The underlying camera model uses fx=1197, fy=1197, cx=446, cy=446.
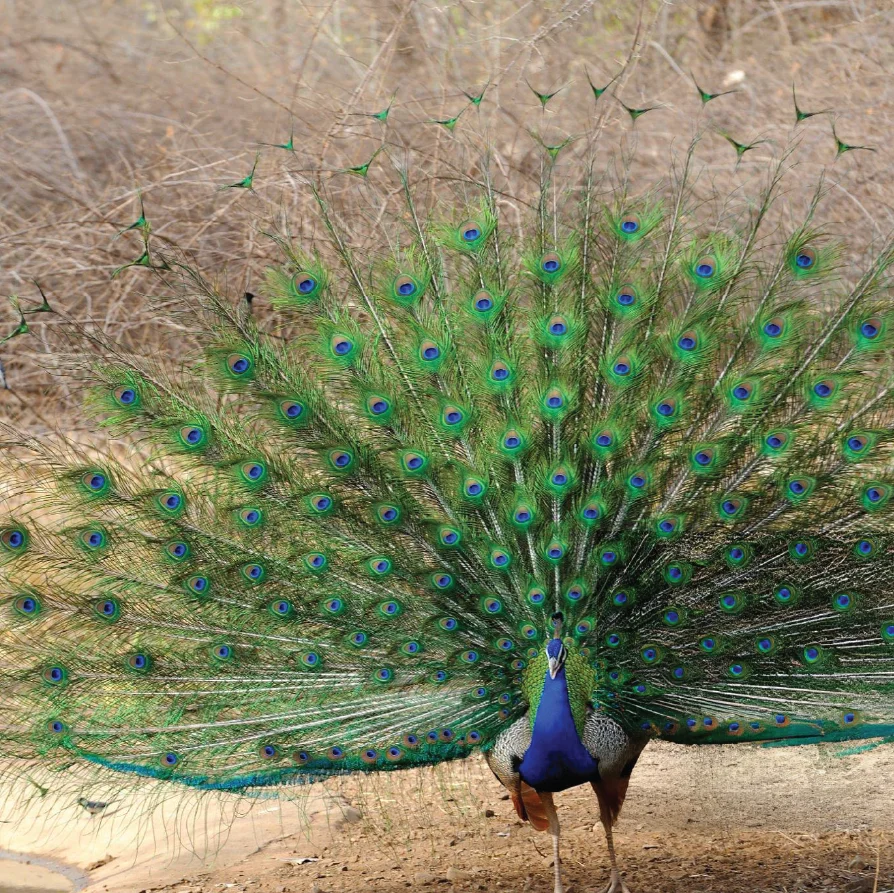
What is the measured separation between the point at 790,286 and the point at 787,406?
39cm

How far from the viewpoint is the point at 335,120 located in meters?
6.43

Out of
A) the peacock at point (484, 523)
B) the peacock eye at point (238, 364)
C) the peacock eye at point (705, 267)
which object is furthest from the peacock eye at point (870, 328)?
the peacock eye at point (238, 364)

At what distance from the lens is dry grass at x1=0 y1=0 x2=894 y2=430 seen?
6.77 m

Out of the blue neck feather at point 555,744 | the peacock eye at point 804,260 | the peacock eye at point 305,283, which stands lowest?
the blue neck feather at point 555,744

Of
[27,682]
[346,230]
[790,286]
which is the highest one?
[346,230]

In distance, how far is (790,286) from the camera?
3916mm

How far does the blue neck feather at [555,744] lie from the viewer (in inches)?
146

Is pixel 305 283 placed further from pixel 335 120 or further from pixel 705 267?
pixel 335 120

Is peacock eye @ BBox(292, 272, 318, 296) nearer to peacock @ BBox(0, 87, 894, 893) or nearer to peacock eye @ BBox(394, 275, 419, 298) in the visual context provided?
peacock @ BBox(0, 87, 894, 893)

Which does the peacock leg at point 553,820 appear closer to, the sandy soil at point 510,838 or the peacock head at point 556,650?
the sandy soil at point 510,838

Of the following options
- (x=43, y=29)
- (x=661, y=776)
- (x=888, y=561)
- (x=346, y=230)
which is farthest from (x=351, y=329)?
(x=43, y=29)

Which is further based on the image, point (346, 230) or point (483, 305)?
point (346, 230)

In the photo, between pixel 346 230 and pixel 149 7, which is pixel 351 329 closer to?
pixel 346 230

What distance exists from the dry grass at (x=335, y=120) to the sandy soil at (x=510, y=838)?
85.1 inches
